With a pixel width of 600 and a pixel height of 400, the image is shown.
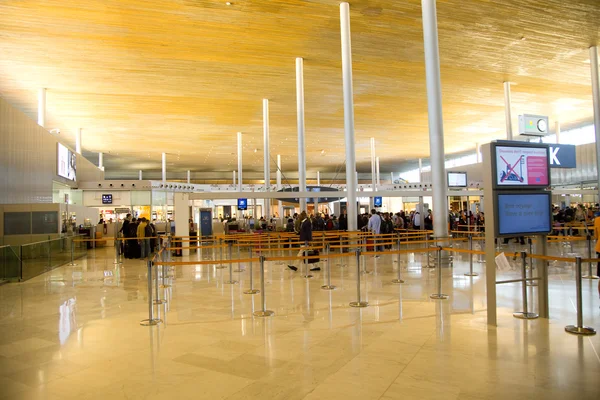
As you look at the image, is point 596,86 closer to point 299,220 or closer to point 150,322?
point 299,220

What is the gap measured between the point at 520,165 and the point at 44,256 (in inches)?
481

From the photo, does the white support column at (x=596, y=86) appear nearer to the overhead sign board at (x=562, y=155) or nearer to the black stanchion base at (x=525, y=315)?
the overhead sign board at (x=562, y=155)

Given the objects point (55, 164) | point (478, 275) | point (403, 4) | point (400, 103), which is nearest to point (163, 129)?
point (55, 164)

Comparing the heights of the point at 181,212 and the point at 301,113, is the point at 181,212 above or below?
below

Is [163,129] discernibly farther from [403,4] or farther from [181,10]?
→ [403,4]

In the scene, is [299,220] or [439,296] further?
[299,220]

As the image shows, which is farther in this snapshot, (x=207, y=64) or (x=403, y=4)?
(x=207, y=64)

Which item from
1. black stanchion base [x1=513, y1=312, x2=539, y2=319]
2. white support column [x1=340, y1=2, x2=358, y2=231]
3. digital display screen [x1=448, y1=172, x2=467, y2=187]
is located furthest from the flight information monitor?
digital display screen [x1=448, y1=172, x2=467, y2=187]

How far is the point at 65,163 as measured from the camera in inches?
759

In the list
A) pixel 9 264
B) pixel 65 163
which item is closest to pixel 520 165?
pixel 9 264

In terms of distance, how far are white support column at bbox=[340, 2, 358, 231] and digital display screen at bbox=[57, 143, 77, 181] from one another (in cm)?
1222

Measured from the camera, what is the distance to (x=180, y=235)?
16000 millimetres

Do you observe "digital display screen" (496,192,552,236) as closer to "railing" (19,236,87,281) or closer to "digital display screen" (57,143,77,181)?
"railing" (19,236,87,281)

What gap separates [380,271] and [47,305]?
24.7 ft
